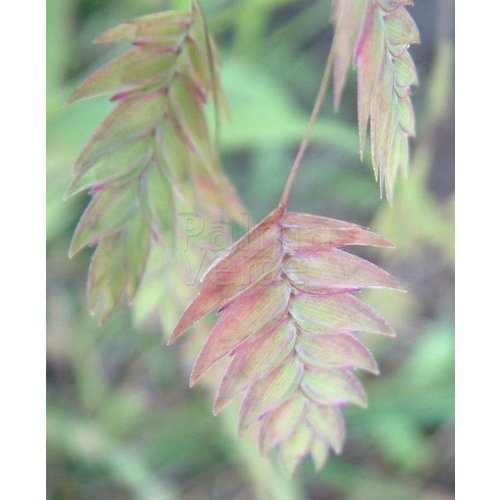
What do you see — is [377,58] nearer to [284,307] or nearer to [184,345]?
[284,307]
